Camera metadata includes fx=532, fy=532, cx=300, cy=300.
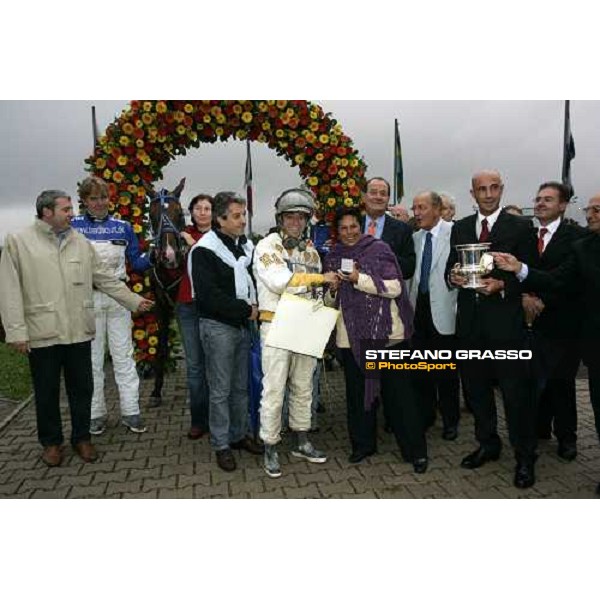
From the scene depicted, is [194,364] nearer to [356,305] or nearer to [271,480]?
[271,480]

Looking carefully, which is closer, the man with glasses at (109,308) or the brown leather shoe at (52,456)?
the brown leather shoe at (52,456)

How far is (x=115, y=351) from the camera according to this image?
5156mm

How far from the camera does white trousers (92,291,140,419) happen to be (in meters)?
5.05

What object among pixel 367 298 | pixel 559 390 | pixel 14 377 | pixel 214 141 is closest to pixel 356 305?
pixel 367 298

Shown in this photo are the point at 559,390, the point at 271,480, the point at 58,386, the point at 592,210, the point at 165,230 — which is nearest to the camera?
the point at 592,210

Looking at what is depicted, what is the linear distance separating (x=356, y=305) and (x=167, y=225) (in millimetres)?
2436

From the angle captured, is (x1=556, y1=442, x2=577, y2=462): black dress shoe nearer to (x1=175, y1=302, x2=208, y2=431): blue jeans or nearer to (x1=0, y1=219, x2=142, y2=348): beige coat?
(x1=175, y1=302, x2=208, y2=431): blue jeans

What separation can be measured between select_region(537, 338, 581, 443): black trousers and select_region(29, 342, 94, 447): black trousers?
151 inches

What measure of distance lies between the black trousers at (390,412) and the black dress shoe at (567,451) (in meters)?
1.22

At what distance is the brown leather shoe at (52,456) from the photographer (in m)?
4.44

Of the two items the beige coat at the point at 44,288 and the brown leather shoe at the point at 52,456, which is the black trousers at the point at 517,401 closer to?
the beige coat at the point at 44,288

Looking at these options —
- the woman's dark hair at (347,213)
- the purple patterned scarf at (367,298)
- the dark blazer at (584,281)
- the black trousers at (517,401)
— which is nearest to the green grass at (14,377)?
the purple patterned scarf at (367,298)

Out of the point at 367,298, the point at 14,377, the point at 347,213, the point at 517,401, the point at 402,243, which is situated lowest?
the point at 14,377

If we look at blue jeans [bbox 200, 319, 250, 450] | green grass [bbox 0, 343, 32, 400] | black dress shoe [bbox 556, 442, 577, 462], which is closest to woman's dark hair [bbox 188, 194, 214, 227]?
blue jeans [bbox 200, 319, 250, 450]
